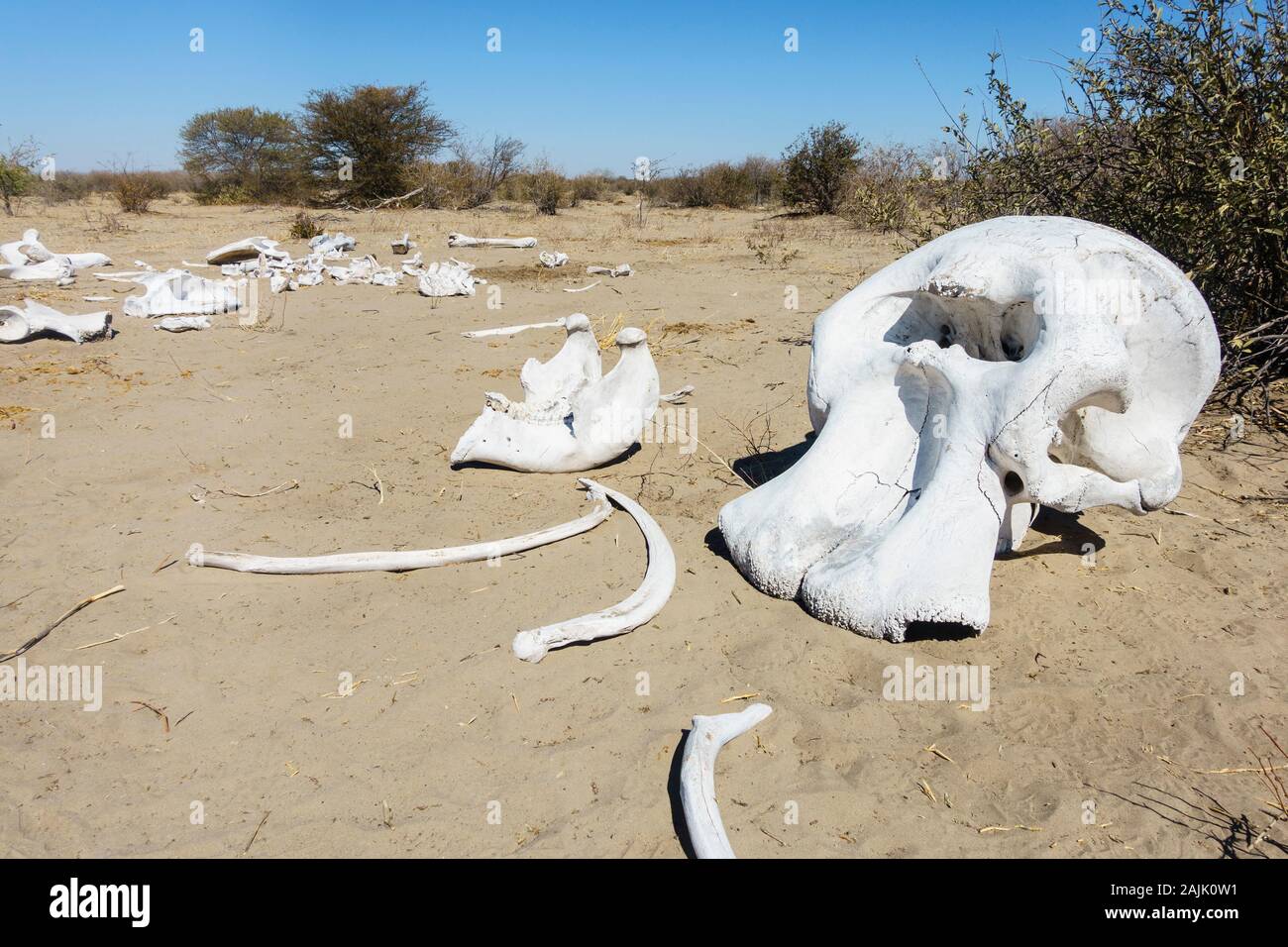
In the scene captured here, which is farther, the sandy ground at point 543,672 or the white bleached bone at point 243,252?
A: the white bleached bone at point 243,252

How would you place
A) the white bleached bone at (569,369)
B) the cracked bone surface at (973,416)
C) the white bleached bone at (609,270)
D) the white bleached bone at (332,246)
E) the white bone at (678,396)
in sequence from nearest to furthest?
→ the cracked bone surface at (973,416) < the white bleached bone at (569,369) < the white bone at (678,396) < the white bleached bone at (609,270) < the white bleached bone at (332,246)

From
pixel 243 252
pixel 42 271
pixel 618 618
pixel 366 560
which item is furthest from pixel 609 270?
pixel 618 618

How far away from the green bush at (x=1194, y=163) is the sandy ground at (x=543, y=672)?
3.19 feet

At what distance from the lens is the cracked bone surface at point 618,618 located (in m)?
3.23

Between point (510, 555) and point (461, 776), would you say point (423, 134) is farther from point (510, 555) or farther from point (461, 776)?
point (461, 776)

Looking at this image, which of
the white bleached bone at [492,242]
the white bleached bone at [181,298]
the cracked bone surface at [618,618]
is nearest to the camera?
the cracked bone surface at [618,618]

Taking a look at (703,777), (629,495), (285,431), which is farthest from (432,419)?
(703,777)

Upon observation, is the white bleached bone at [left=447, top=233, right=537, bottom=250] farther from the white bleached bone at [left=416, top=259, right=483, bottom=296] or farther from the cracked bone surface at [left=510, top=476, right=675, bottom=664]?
the cracked bone surface at [left=510, top=476, right=675, bottom=664]

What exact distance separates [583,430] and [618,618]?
6.32 ft

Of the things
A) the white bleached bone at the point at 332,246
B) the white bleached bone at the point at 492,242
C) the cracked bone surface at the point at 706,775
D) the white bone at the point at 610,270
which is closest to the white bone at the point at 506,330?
the white bone at the point at 610,270

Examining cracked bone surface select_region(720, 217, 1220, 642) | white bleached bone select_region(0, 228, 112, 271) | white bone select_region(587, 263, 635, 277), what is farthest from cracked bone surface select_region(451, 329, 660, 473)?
white bleached bone select_region(0, 228, 112, 271)

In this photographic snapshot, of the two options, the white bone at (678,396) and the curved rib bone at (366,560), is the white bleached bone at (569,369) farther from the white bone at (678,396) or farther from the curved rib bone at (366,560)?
the curved rib bone at (366,560)
